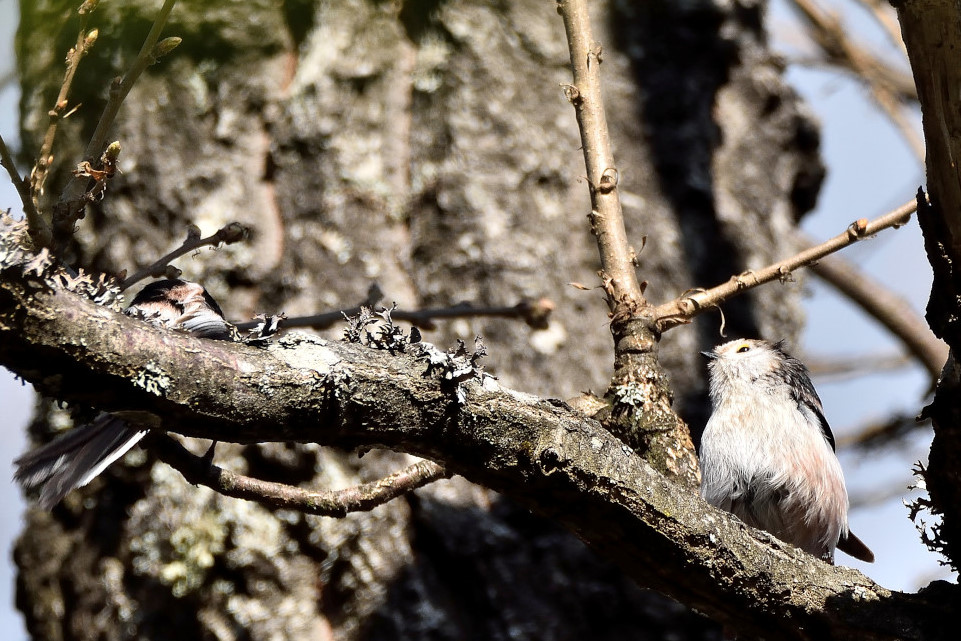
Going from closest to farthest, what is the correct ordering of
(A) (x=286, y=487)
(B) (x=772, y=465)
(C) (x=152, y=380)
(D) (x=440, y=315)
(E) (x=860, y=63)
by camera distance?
(C) (x=152, y=380) → (A) (x=286, y=487) → (D) (x=440, y=315) → (B) (x=772, y=465) → (E) (x=860, y=63)

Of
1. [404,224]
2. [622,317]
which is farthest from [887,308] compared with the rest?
[622,317]

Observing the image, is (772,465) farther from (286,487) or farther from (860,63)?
(860,63)

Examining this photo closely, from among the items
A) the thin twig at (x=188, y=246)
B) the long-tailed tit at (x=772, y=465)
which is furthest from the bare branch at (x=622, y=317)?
the long-tailed tit at (x=772, y=465)

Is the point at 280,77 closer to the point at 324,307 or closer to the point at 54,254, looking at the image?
the point at 324,307

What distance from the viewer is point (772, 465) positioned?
9.14ft

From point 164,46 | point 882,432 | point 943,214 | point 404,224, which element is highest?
point 882,432

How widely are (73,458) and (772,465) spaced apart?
1958 mm

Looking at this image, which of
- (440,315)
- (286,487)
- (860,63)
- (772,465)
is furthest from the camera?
(860,63)

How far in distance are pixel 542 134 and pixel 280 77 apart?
3.13 ft

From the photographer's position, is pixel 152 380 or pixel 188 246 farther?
pixel 188 246

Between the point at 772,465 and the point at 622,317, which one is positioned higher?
the point at 772,465

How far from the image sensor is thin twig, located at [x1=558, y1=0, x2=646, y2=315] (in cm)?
198

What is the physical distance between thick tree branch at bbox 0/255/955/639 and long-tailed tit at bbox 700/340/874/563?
1091 millimetres

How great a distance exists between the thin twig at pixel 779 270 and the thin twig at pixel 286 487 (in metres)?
0.60
